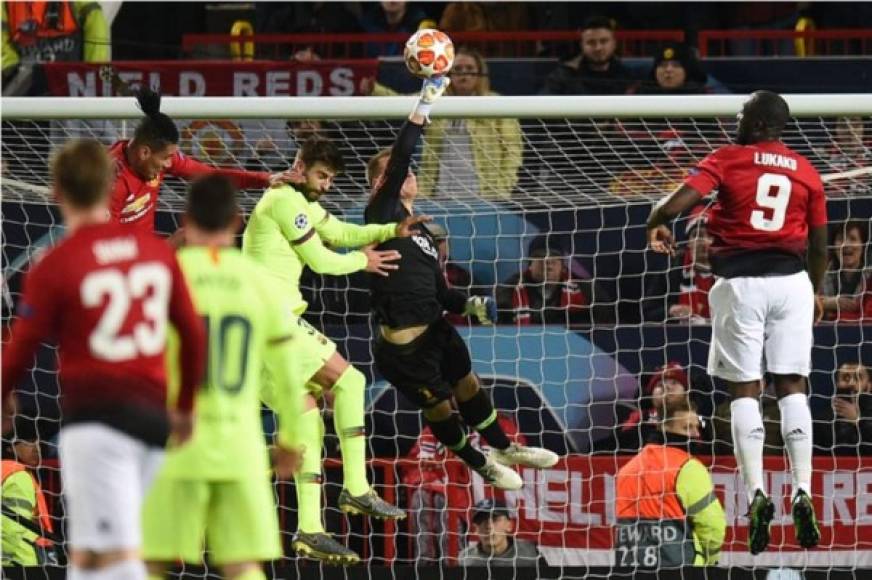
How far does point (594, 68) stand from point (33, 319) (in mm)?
7469

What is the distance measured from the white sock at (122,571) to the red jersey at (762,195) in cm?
382

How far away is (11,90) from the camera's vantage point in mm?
13328

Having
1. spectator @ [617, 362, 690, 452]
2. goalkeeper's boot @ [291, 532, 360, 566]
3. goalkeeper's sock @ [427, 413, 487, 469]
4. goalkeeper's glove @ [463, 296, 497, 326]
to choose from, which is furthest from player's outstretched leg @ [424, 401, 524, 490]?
spectator @ [617, 362, 690, 452]

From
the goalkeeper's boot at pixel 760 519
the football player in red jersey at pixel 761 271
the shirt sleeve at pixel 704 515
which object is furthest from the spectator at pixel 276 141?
the goalkeeper's boot at pixel 760 519

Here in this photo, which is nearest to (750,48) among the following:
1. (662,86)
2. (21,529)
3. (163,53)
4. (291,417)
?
(662,86)

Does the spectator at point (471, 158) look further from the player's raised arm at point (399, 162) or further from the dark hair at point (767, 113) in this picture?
the dark hair at point (767, 113)

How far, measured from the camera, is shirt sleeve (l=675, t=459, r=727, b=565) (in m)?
10.7

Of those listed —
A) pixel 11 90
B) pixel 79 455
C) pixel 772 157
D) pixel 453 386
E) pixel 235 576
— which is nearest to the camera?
pixel 79 455

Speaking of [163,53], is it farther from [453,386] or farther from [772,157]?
[772,157]

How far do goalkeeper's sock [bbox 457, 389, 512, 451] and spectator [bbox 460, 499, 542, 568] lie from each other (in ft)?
2.43

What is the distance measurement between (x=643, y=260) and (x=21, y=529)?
4021 millimetres

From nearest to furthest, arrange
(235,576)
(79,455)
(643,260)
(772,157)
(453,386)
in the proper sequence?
(79,455) < (235,576) < (772,157) < (453,386) < (643,260)

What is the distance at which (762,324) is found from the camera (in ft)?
30.6

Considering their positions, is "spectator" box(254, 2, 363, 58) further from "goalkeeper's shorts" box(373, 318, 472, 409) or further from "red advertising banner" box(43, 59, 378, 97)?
"goalkeeper's shorts" box(373, 318, 472, 409)
